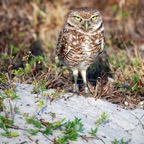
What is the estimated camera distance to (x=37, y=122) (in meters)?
4.12

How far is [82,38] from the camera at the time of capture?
17.2 ft

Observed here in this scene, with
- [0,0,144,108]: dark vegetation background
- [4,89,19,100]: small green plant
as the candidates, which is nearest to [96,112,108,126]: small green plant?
[0,0,144,108]: dark vegetation background

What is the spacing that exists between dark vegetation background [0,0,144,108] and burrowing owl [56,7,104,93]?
29 cm

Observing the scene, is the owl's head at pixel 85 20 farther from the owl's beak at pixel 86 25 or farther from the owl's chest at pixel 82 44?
the owl's chest at pixel 82 44

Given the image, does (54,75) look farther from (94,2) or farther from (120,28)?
(94,2)

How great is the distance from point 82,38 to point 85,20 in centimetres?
22

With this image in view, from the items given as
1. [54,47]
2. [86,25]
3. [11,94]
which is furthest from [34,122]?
[54,47]

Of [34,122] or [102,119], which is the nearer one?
[34,122]

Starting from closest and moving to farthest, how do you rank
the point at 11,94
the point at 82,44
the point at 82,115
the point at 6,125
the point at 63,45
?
the point at 6,125 → the point at 11,94 → the point at 82,115 → the point at 82,44 → the point at 63,45

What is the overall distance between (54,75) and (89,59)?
539 mm

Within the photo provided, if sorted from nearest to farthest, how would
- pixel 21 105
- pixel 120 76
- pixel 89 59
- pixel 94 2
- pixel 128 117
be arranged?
1. pixel 21 105
2. pixel 128 117
3. pixel 89 59
4. pixel 120 76
5. pixel 94 2

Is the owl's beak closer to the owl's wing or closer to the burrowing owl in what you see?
the burrowing owl

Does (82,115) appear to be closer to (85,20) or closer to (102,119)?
(102,119)

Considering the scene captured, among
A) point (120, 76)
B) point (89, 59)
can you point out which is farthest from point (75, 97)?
point (120, 76)
